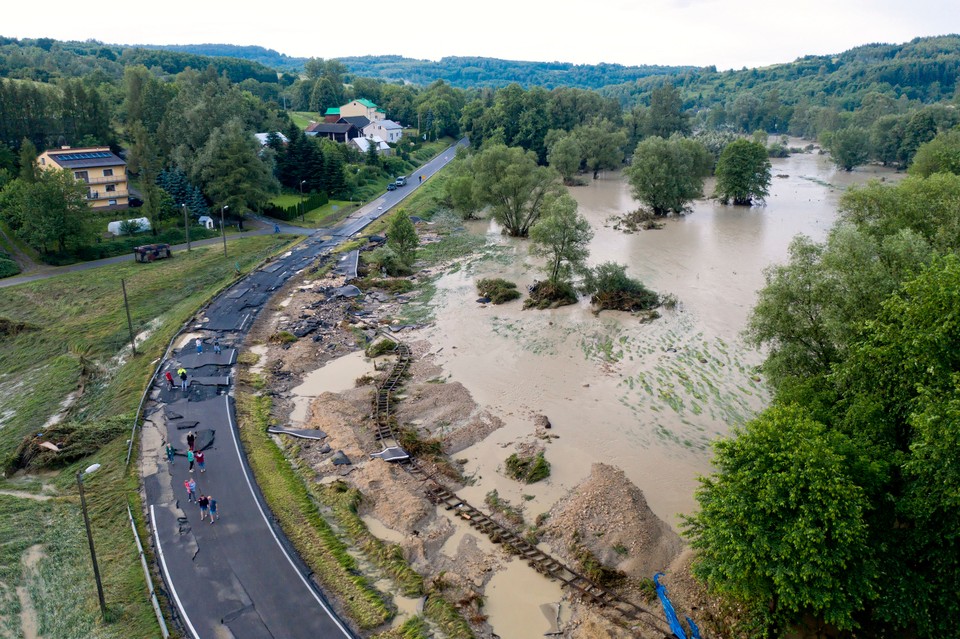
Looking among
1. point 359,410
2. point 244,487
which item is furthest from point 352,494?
point 359,410

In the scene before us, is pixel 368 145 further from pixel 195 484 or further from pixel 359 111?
pixel 195 484

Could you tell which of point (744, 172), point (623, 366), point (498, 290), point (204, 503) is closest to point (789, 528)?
point (204, 503)

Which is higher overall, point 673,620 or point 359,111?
point 359,111

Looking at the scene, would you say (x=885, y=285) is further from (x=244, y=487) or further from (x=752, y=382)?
(x=244, y=487)

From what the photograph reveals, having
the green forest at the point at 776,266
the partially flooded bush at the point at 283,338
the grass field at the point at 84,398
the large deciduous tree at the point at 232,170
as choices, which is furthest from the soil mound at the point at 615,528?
the large deciduous tree at the point at 232,170

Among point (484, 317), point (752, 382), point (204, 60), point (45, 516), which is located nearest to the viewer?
point (45, 516)

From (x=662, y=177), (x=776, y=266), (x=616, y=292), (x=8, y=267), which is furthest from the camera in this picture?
(x=662, y=177)
